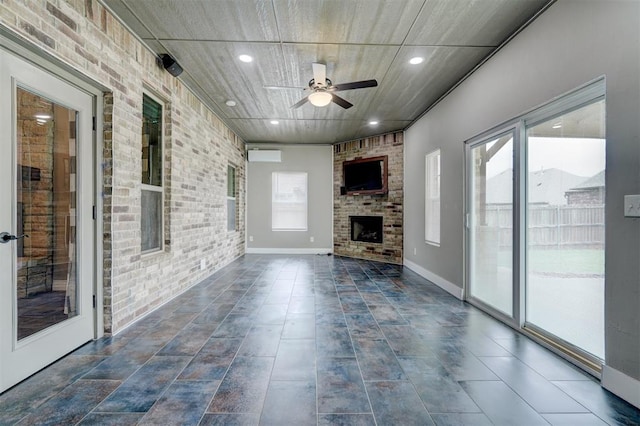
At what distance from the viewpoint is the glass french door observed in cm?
205

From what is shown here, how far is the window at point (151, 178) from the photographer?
10.2 ft

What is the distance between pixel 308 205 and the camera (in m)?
7.30

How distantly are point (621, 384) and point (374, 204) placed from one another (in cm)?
492

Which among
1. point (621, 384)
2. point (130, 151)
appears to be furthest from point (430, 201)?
point (130, 151)

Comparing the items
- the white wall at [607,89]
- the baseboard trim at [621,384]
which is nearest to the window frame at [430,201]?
the white wall at [607,89]

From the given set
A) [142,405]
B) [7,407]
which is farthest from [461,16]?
[7,407]

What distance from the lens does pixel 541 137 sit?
2.53 m

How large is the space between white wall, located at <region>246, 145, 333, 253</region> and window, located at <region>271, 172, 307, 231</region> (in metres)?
0.11

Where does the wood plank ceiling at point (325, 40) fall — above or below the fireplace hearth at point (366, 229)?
above

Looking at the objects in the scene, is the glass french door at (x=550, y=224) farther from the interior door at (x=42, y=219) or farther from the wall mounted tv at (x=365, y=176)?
the interior door at (x=42, y=219)

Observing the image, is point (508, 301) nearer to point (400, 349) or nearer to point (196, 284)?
point (400, 349)

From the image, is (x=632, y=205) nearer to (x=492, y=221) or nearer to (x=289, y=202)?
(x=492, y=221)

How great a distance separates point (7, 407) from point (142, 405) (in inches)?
28.8

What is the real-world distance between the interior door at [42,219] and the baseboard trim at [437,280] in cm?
386
